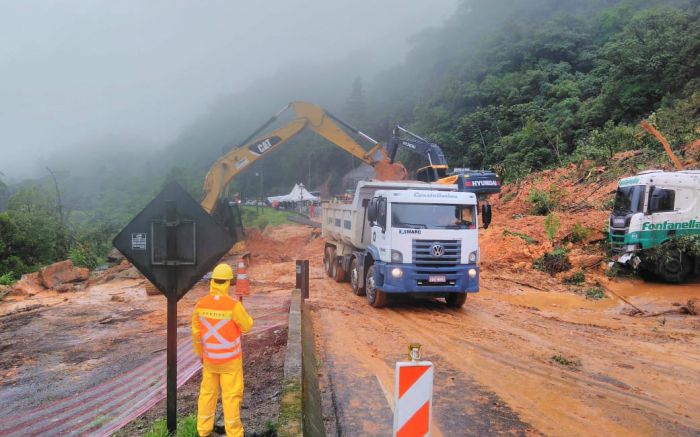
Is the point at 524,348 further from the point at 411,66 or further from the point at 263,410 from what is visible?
the point at 411,66

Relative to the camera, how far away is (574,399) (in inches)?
224

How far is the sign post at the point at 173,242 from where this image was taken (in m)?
4.12

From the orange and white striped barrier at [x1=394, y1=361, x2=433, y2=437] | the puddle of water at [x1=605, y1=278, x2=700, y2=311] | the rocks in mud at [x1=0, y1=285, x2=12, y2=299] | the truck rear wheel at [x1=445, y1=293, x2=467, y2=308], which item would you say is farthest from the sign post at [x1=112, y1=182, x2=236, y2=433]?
the rocks in mud at [x1=0, y1=285, x2=12, y2=299]

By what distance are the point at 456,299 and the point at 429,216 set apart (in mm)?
2124

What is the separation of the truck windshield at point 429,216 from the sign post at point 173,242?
630 centimetres

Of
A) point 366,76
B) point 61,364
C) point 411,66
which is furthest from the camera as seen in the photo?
point 366,76

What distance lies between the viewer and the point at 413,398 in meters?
3.52

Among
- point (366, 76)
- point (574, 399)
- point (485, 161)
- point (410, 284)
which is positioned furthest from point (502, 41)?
point (366, 76)

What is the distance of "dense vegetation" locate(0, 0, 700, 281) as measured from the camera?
2509 cm

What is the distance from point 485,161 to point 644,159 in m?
17.4

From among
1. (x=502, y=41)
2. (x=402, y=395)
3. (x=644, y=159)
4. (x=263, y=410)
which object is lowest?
(x=263, y=410)

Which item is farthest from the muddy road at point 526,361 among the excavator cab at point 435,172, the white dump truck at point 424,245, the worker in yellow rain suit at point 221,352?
the excavator cab at point 435,172

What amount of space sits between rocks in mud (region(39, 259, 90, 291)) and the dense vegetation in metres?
5.23

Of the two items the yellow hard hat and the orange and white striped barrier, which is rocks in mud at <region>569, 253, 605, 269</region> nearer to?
the orange and white striped barrier
